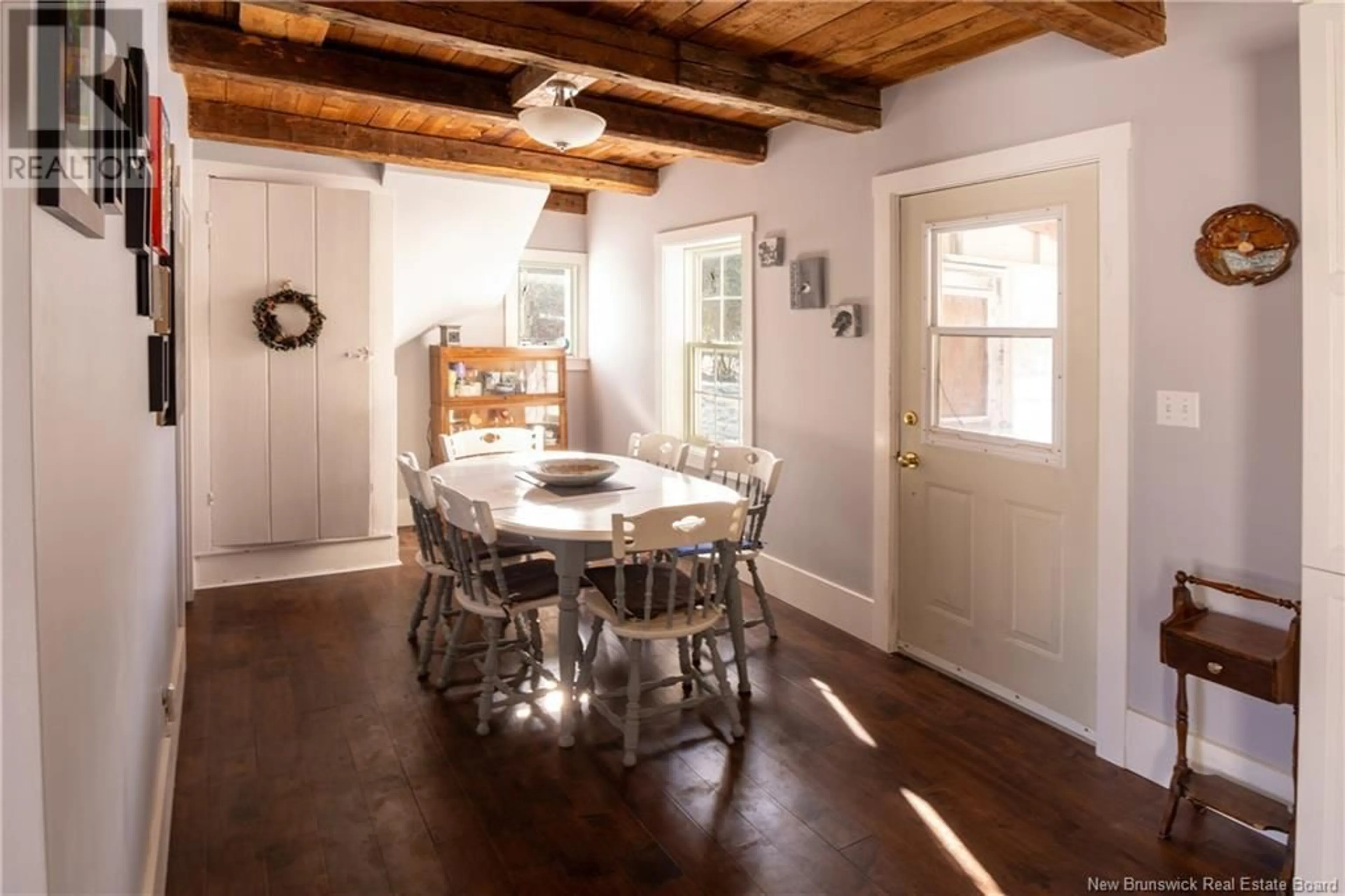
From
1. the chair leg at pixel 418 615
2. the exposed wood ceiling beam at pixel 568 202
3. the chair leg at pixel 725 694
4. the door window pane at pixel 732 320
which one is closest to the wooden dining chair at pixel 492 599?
the chair leg at pixel 418 615

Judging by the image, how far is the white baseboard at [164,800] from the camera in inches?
76.2

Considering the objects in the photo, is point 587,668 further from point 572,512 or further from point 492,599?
point 572,512

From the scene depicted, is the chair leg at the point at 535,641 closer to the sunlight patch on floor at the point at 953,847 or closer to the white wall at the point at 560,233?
the sunlight patch on floor at the point at 953,847

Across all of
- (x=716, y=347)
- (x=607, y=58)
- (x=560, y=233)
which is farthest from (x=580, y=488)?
(x=560, y=233)

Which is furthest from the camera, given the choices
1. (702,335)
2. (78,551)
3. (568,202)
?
(568,202)

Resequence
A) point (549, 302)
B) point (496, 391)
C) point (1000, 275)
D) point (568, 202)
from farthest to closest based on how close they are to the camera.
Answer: point (549, 302), point (568, 202), point (496, 391), point (1000, 275)

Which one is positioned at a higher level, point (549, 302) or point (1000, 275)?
point (549, 302)

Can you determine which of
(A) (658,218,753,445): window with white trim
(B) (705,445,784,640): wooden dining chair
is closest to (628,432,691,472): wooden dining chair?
(B) (705,445,784,640): wooden dining chair

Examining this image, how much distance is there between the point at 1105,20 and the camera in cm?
243

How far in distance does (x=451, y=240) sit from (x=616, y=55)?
2.62 metres

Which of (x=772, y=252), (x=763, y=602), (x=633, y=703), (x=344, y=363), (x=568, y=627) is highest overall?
(x=772, y=252)

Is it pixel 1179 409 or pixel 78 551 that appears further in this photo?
pixel 1179 409

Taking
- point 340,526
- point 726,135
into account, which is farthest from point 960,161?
point 340,526

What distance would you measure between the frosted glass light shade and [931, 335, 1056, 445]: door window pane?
5.27 feet
